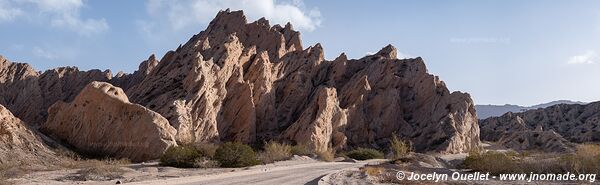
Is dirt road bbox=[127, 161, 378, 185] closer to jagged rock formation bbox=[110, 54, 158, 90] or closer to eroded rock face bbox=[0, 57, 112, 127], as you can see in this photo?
jagged rock formation bbox=[110, 54, 158, 90]

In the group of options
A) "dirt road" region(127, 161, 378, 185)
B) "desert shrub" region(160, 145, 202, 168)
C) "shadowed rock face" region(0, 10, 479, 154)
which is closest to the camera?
"dirt road" region(127, 161, 378, 185)

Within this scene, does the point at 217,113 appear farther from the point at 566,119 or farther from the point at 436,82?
the point at 566,119

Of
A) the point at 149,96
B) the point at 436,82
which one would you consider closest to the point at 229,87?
the point at 149,96

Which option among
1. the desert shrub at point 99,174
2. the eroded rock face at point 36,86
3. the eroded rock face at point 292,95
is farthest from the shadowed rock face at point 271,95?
the desert shrub at point 99,174

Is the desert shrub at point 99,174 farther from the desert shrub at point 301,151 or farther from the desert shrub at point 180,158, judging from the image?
the desert shrub at point 301,151

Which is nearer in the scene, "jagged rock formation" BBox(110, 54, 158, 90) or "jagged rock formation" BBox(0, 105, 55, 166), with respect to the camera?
"jagged rock formation" BBox(0, 105, 55, 166)

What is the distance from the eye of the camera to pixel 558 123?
111 m

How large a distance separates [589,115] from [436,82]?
176 ft

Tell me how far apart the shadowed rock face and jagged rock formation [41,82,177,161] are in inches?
5.2

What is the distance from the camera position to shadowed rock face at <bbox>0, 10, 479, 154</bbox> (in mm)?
47062

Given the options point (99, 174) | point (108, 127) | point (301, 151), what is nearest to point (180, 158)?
point (108, 127)

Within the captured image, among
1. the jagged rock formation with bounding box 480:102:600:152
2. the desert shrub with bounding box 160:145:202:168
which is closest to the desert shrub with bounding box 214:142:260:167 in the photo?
→ the desert shrub with bounding box 160:145:202:168

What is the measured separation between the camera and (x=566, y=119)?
11125 centimetres

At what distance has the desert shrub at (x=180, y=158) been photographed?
27.9 meters
